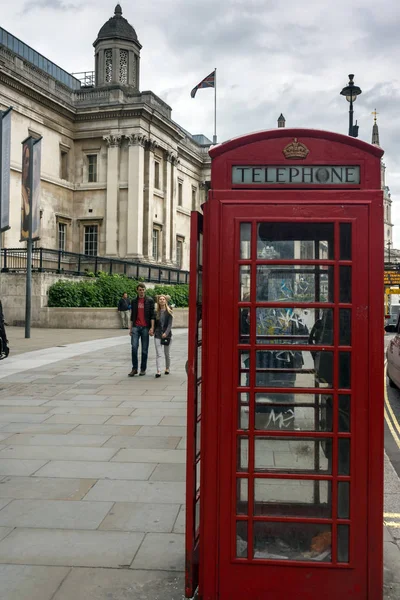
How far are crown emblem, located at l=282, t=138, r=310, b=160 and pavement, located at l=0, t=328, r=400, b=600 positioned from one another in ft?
8.19

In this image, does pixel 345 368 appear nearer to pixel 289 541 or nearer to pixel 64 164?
pixel 289 541

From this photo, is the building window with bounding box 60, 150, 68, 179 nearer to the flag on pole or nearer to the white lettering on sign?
the flag on pole

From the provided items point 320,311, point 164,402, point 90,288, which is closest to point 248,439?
point 320,311

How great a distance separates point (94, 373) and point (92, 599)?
32.1ft

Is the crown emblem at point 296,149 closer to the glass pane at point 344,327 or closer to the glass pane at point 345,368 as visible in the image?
the glass pane at point 344,327

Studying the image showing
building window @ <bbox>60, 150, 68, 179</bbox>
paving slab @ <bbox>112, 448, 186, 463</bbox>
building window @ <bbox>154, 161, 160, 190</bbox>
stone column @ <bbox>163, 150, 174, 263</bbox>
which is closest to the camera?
paving slab @ <bbox>112, 448, 186, 463</bbox>

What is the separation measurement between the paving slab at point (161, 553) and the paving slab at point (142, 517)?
0.13 m

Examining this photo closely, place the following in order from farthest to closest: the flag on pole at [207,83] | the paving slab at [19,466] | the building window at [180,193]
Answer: the building window at [180,193] < the flag on pole at [207,83] < the paving slab at [19,466]

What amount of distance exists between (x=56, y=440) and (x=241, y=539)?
4301mm

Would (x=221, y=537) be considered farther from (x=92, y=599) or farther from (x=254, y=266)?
(x=254, y=266)

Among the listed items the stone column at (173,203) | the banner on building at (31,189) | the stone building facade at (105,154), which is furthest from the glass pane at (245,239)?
the stone column at (173,203)

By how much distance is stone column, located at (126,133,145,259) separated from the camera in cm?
4319

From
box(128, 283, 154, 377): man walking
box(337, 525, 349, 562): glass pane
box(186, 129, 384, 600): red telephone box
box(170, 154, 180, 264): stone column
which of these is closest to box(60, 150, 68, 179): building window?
box(170, 154, 180, 264): stone column

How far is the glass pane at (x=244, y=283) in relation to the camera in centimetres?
309
